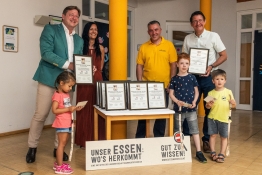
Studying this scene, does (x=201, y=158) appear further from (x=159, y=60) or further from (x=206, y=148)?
(x=159, y=60)

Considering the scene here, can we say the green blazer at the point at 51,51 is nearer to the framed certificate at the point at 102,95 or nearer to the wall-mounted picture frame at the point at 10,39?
the framed certificate at the point at 102,95

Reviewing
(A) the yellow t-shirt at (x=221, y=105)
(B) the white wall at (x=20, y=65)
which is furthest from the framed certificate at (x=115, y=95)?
(B) the white wall at (x=20, y=65)

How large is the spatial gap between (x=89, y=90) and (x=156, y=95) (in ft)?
2.90

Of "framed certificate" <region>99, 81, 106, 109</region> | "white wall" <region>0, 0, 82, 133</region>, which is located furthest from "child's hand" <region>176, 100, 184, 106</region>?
"white wall" <region>0, 0, 82, 133</region>

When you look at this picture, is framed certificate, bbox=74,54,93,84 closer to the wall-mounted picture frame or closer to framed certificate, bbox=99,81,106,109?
framed certificate, bbox=99,81,106,109

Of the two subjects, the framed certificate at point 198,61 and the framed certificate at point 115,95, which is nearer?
the framed certificate at point 115,95

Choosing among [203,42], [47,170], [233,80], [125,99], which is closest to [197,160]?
[125,99]

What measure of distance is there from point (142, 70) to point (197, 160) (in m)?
1.22

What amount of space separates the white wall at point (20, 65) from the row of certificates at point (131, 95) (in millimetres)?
2132

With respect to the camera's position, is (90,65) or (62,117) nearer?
(62,117)

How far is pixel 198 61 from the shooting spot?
3.01 m

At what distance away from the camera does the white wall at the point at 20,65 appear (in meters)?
4.11

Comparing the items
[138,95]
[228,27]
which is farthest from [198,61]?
[228,27]

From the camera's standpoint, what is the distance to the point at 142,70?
3236 millimetres
